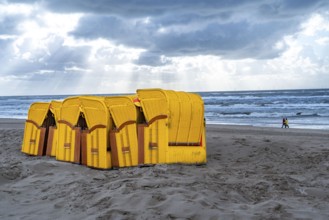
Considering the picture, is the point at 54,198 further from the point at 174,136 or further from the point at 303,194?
the point at 303,194

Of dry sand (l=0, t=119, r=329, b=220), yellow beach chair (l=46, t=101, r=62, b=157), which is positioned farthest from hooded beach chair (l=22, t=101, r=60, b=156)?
dry sand (l=0, t=119, r=329, b=220)

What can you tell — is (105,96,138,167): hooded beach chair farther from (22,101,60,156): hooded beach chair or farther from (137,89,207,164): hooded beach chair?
(22,101,60,156): hooded beach chair

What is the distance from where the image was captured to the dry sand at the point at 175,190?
453 centimetres

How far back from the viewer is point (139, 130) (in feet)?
25.1

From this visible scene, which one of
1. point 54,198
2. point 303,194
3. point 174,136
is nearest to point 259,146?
point 174,136

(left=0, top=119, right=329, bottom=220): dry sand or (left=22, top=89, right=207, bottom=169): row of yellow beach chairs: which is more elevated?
(left=22, top=89, right=207, bottom=169): row of yellow beach chairs

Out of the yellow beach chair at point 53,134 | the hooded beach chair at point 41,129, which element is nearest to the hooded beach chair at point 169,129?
the yellow beach chair at point 53,134

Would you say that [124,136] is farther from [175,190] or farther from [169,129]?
[175,190]

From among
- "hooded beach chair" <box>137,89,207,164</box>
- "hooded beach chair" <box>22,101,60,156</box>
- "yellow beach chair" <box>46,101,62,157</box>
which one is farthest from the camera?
"hooded beach chair" <box>22,101,60,156</box>

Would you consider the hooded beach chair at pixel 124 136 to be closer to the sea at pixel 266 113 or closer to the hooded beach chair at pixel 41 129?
the hooded beach chair at pixel 41 129

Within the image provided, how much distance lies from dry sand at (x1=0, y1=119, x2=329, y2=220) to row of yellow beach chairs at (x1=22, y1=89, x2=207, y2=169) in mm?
352

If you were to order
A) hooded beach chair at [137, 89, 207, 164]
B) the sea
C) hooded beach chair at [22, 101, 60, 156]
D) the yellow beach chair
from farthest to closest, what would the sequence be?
the sea → hooded beach chair at [22, 101, 60, 156] → the yellow beach chair → hooded beach chair at [137, 89, 207, 164]

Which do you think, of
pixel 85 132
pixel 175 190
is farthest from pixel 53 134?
pixel 175 190

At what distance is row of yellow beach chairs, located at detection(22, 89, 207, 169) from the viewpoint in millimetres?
7629
